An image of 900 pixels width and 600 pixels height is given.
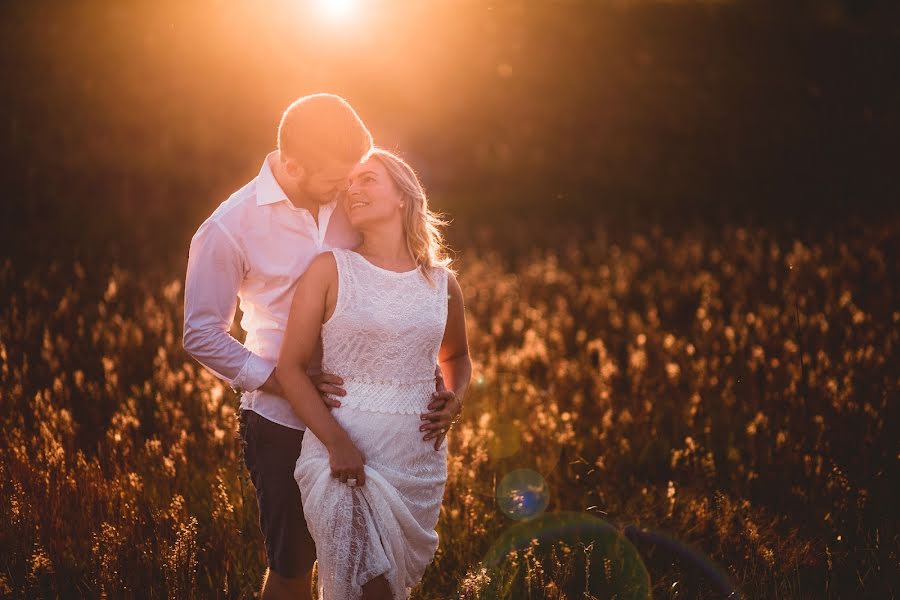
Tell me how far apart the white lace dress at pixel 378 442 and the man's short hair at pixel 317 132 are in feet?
1.16

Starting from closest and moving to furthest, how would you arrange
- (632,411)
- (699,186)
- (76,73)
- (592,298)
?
(632,411), (592,298), (76,73), (699,186)

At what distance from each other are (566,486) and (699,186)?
34.3ft

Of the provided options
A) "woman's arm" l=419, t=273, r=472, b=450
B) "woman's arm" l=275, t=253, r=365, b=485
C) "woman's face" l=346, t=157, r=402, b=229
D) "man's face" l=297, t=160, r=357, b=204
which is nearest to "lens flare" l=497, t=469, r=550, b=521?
"woman's arm" l=419, t=273, r=472, b=450

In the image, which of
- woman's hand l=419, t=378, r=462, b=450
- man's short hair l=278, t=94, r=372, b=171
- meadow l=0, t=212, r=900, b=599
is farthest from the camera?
meadow l=0, t=212, r=900, b=599

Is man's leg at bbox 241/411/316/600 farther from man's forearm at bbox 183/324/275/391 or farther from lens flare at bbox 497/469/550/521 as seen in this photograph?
lens flare at bbox 497/469/550/521

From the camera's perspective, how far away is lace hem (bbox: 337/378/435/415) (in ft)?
9.47

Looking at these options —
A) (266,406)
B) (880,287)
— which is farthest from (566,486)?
(880,287)

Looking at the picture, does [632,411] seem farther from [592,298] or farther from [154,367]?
[154,367]

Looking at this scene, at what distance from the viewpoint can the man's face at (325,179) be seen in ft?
9.54

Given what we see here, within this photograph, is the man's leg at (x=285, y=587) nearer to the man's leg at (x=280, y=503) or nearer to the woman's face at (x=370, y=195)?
the man's leg at (x=280, y=503)

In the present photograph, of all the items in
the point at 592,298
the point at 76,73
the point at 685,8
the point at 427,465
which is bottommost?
the point at 427,465

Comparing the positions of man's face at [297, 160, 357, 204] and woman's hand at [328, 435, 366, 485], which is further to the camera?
man's face at [297, 160, 357, 204]

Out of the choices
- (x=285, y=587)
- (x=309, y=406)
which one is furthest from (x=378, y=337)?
(x=285, y=587)

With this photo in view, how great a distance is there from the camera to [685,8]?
18.6 meters
